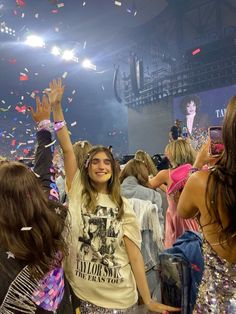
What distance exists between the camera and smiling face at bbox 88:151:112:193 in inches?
67.8

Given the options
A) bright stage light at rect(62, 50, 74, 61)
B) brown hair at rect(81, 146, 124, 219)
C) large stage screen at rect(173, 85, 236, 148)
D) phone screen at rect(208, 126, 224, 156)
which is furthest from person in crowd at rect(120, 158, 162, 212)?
bright stage light at rect(62, 50, 74, 61)

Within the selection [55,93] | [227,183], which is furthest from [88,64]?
[227,183]

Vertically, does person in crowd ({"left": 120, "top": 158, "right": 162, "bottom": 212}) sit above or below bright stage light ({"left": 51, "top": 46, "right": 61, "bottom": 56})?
below

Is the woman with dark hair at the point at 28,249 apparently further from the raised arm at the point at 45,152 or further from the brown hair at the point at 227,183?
the brown hair at the point at 227,183

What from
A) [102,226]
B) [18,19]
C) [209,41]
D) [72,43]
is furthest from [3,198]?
[72,43]

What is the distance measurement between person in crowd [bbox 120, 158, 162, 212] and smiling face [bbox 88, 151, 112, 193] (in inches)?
33.6

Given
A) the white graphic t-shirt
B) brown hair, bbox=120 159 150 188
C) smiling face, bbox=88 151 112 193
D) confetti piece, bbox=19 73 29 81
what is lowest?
the white graphic t-shirt

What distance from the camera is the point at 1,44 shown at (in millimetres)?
12266

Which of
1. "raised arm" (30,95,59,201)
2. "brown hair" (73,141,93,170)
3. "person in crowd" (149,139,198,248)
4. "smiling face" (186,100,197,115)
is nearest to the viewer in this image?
"raised arm" (30,95,59,201)

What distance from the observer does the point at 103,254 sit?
5.01 ft

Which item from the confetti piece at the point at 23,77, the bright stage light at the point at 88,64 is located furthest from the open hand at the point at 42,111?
the bright stage light at the point at 88,64

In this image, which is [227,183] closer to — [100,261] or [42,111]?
[100,261]

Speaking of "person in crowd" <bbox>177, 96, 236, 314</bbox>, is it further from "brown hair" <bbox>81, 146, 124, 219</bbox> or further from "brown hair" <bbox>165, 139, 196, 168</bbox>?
"brown hair" <bbox>165, 139, 196, 168</bbox>

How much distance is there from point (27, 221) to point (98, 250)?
534 mm
